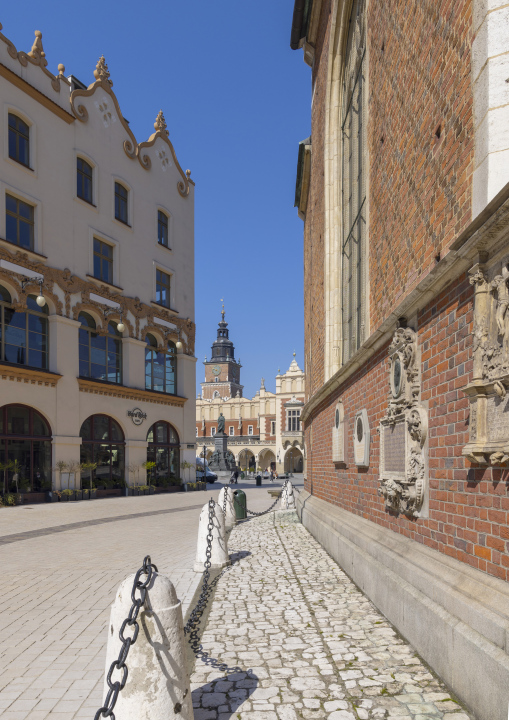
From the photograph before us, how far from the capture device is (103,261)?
25.6 m

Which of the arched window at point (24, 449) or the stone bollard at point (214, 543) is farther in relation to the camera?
the arched window at point (24, 449)

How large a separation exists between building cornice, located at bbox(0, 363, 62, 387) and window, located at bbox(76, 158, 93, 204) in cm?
831

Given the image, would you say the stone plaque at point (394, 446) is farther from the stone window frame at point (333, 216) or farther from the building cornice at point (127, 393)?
the building cornice at point (127, 393)

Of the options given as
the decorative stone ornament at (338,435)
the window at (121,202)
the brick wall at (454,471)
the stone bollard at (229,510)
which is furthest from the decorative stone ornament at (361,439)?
the window at (121,202)

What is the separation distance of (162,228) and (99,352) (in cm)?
913

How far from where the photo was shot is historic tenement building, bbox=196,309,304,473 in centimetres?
7862

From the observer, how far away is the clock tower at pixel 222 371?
12962 cm

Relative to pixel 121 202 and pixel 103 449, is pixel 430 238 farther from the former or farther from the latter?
pixel 121 202

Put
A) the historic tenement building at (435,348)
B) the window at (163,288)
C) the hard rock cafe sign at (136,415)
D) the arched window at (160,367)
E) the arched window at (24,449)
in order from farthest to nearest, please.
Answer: the window at (163,288), the arched window at (160,367), the hard rock cafe sign at (136,415), the arched window at (24,449), the historic tenement building at (435,348)

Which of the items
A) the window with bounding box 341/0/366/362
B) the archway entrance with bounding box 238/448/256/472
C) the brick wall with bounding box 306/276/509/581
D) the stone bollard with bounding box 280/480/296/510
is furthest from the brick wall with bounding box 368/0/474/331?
the archway entrance with bounding box 238/448/256/472

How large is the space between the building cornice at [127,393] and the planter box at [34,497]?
181 inches

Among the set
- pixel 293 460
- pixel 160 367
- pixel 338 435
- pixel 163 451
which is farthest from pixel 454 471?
pixel 293 460

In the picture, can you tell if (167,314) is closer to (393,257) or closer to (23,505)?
(23,505)

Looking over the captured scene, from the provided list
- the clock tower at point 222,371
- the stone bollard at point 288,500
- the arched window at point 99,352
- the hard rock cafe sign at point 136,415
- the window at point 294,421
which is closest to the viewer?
the stone bollard at point 288,500
